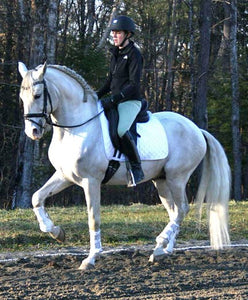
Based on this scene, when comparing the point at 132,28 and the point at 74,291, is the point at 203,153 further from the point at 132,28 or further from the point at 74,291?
the point at 74,291

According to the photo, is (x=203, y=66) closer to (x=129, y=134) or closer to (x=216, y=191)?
(x=216, y=191)

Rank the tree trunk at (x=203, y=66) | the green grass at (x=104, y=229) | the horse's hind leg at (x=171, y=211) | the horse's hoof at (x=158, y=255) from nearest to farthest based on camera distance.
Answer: the horse's hoof at (x=158, y=255) → the horse's hind leg at (x=171, y=211) → the green grass at (x=104, y=229) → the tree trunk at (x=203, y=66)

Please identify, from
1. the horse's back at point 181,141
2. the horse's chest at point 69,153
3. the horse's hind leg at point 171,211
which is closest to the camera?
the horse's chest at point 69,153

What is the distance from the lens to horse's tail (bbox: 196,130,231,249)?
839 centimetres

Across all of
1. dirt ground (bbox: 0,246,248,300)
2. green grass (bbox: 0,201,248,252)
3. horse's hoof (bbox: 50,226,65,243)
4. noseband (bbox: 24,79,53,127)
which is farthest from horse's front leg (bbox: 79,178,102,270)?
green grass (bbox: 0,201,248,252)

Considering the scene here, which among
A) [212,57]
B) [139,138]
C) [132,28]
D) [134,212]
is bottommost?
[134,212]

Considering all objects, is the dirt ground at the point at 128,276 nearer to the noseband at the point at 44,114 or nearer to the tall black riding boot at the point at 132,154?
the tall black riding boot at the point at 132,154

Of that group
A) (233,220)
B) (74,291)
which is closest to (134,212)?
(233,220)

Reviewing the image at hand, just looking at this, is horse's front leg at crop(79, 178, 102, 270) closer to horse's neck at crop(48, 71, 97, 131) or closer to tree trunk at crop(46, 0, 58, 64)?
horse's neck at crop(48, 71, 97, 131)

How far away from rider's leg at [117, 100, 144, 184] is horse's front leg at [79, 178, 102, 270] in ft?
1.69

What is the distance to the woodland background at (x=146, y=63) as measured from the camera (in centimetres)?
2112

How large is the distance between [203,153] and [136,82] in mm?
1607

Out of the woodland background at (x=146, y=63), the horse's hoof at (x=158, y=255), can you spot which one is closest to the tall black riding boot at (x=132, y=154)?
the horse's hoof at (x=158, y=255)

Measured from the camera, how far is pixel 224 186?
854 cm
